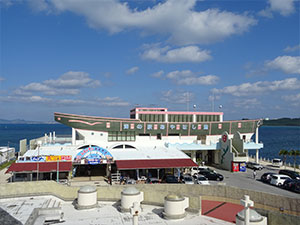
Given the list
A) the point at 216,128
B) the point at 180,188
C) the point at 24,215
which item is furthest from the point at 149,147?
the point at 24,215

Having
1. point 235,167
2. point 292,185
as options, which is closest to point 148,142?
point 235,167

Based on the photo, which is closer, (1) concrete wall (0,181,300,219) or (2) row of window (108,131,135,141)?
(1) concrete wall (0,181,300,219)

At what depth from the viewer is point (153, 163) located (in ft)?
109

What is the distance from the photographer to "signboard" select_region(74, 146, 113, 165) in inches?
1280

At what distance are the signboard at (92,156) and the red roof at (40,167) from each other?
1.43 metres

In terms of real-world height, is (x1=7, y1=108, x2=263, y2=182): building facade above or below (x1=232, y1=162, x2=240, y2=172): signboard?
above

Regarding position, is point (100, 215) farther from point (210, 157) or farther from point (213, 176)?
point (210, 157)

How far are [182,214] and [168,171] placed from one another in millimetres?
18354

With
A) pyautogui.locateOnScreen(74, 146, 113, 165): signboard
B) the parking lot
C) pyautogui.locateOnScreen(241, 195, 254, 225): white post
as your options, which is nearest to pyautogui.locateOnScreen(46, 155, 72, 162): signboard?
pyautogui.locateOnScreen(74, 146, 113, 165): signboard

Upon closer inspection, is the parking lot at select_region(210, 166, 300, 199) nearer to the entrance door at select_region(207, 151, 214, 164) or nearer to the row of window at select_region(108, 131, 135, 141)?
the entrance door at select_region(207, 151, 214, 164)

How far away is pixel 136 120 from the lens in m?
43.8

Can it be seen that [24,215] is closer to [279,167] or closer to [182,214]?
[182,214]

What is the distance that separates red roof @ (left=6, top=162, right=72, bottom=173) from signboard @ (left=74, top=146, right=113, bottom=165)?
1430 mm

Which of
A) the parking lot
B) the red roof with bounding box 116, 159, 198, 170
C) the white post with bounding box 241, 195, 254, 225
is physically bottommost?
the parking lot
